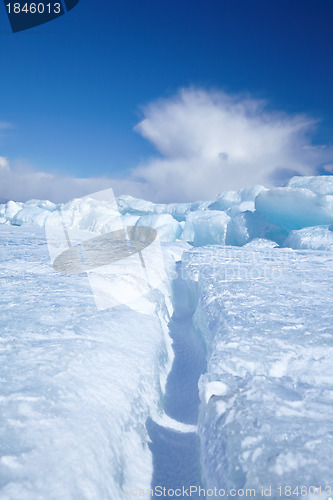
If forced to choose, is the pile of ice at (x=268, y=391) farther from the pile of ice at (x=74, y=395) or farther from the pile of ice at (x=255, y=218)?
the pile of ice at (x=255, y=218)

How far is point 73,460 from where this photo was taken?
1046 mm

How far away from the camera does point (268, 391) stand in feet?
4.28

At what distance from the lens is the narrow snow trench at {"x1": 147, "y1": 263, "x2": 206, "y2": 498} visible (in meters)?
1.46

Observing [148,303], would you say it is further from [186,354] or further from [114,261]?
[114,261]

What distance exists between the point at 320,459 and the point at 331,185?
8.64 metres

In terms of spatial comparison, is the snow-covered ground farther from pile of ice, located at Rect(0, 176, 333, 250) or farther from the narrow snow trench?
pile of ice, located at Rect(0, 176, 333, 250)

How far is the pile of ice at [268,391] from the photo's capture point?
37.5 inches

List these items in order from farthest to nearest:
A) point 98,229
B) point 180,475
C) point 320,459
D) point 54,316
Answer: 1. point 98,229
2. point 54,316
3. point 180,475
4. point 320,459

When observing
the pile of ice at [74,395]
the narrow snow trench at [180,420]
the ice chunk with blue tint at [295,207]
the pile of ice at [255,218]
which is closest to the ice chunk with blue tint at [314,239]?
the pile of ice at [255,218]

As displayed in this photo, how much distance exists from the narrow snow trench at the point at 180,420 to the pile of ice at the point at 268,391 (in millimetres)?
267

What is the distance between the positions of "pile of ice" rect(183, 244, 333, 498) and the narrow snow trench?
267 mm

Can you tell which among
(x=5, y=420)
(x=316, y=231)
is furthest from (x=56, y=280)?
(x=316, y=231)

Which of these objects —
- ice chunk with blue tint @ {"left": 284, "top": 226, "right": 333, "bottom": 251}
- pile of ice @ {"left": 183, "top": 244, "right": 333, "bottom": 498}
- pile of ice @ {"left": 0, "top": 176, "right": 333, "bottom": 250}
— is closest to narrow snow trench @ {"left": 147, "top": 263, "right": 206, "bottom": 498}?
pile of ice @ {"left": 183, "top": 244, "right": 333, "bottom": 498}

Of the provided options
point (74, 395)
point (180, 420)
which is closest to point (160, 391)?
point (180, 420)
